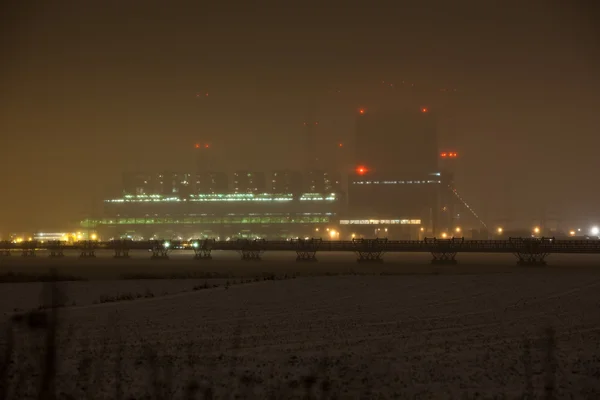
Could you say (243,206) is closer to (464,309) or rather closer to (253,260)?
(253,260)

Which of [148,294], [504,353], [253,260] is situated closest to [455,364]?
[504,353]

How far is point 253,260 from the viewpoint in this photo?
50250 mm

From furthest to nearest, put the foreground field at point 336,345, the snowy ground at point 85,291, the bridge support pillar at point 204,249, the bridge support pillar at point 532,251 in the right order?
the bridge support pillar at point 204,249, the bridge support pillar at point 532,251, the snowy ground at point 85,291, the foreground field at point 336,345

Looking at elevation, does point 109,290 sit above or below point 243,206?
below

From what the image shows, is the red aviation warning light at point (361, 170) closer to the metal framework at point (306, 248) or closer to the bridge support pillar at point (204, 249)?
the bridge support pillar at point (204, 249)

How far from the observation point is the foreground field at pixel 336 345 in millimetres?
9297

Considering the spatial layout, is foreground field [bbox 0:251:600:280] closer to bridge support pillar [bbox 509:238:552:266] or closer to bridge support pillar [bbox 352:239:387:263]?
bridge support pillar [bbox 509:238:552:266]

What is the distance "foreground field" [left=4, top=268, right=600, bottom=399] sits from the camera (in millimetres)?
9297

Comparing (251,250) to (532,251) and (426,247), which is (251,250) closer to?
(426,247)

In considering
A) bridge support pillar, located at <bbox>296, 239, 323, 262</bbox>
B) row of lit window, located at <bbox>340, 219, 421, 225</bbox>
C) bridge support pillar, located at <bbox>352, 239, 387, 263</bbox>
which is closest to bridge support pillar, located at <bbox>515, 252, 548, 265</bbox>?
bridge support pillar, located at <bbox>352, 239, 387, 263</bbox>

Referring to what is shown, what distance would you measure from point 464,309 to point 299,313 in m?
4.21

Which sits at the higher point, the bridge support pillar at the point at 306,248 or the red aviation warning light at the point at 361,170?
the red aviation warning light at the point at 361,170

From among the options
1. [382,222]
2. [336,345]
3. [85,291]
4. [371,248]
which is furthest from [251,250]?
[382,222]

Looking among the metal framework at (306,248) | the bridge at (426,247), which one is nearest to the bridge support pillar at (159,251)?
the bridge at (426,247)
